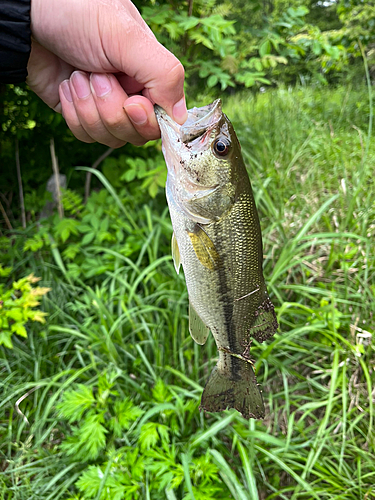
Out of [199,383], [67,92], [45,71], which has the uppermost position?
[45,71]

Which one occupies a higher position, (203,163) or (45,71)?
(45,71)

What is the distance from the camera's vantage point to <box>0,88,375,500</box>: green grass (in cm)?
182

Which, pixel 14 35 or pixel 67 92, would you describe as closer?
pixel 14 35

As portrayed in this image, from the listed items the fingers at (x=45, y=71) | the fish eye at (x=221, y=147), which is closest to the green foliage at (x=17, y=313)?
the fingers at (x=45, y=71)

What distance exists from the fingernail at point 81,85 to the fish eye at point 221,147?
597 millimetres

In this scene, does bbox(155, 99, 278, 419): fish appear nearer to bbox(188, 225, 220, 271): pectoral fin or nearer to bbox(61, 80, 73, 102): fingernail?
bbox(188, 225, 220, 271): pectoral fin

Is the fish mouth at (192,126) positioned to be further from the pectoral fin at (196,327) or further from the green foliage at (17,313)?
the green foliage at (17,313)

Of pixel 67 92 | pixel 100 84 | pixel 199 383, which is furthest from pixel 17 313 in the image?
pixel 100 84

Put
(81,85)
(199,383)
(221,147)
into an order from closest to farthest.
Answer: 1. (221,147)
2. (81,85)
3. (199,383)

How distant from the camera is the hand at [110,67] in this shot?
1204mm

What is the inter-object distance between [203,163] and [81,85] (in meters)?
0.63

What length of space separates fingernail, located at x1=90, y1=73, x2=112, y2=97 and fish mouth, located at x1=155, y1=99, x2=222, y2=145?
27 cm

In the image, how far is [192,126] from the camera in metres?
1.16

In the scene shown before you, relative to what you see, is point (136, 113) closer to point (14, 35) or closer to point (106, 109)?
point (106, 109)
